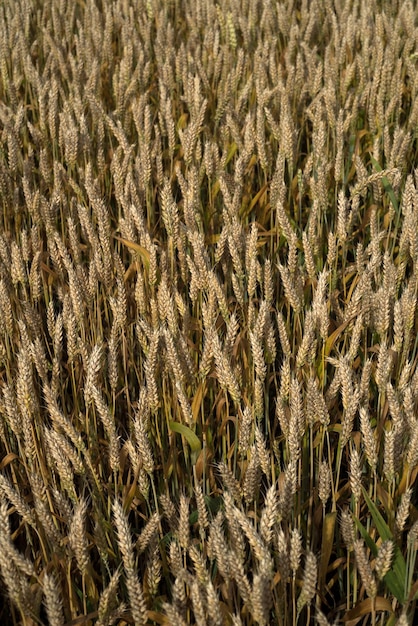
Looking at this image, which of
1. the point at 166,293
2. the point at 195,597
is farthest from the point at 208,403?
the point at 195,597

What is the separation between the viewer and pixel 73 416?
6.42ft

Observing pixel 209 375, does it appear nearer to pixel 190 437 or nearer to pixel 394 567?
pixel 190 437

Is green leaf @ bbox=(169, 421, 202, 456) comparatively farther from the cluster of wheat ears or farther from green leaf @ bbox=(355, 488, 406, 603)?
green leaf @ bbox=(355, 488, 406, 603)

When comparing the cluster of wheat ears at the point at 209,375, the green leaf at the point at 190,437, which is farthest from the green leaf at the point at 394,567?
the green leaf at the point at 190,437

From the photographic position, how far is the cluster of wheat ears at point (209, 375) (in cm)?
132

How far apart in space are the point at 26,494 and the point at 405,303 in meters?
1.02

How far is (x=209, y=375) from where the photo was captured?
1907 mm

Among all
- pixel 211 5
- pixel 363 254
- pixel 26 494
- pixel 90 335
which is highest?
pixel 211 5

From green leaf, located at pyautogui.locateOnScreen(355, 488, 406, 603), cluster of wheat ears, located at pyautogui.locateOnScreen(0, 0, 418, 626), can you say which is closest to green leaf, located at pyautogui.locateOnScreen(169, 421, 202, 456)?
cluster of wheat ears, located at pyautogui.locateOnScreen(0, 0, 418, 626)

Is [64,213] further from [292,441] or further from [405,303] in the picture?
[292,441]

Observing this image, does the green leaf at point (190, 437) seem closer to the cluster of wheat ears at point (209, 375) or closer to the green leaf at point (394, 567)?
the cluster of wheat ears at point (209, 375)

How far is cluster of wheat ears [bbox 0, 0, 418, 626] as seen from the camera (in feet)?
4.32

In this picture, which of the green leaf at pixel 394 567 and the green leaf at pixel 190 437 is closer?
the green leaf at pixel 394 567

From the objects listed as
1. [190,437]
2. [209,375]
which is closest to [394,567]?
[190,437]
